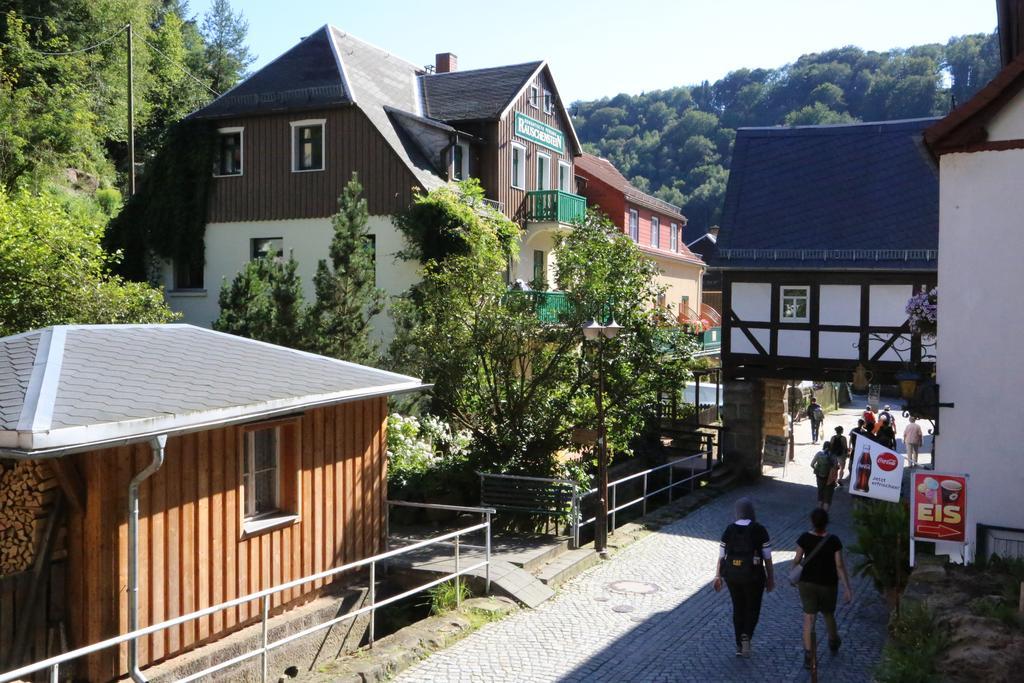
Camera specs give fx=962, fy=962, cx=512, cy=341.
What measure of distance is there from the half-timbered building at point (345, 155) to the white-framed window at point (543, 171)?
2.56 feet

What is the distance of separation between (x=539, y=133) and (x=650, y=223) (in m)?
11.3

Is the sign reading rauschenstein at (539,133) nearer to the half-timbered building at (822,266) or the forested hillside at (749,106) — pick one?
the half-timbered building at (822,266)

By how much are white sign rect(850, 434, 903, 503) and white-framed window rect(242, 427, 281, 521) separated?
19.5 ft

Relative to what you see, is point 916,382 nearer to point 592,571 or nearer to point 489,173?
point 592,571

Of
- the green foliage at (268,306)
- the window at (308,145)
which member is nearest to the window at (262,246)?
the window at (308,145)

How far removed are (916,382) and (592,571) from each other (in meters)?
4.95

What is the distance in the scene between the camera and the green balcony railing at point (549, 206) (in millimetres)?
27891

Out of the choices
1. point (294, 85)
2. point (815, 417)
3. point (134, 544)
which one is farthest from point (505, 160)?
point (134, 544)

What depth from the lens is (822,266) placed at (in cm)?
2150

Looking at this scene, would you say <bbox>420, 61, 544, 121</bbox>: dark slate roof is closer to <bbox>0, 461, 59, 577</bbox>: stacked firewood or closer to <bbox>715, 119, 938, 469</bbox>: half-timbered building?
<bbox>715, 119, 938, 469</bbox>: half-timbered building

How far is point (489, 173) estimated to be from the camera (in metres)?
27.2

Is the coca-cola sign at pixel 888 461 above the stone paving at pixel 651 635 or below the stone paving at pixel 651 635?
above

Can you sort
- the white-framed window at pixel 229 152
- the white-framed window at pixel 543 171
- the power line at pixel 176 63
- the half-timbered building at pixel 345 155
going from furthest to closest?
1. the power line at pixel 176 63
2. the white-framed window at pixel 543 171
3. the white-framed window at pixel 229 152
4. the half-timbered building at pixel 345 155

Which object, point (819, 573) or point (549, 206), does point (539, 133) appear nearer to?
point (549, 206)
